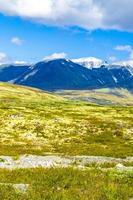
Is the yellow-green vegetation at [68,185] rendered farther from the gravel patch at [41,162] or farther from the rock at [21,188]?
the gravel patch at [41,162]

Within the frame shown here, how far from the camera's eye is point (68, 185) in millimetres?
22641

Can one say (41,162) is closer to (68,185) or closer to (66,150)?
(68,185)

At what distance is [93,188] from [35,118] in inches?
3138

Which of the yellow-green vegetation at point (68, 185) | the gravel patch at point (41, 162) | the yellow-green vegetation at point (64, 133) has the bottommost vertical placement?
the yellow-green vegetation at point (64, 133)

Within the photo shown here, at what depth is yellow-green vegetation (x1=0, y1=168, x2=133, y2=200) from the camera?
19141 mm

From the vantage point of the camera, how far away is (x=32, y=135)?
86.1 m

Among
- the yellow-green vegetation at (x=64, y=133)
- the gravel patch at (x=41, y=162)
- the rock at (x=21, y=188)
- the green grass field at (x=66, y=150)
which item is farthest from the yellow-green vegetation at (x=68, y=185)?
the yellow-green vegetation at (x=64, y=133)

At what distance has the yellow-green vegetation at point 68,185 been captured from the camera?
19.1 metres

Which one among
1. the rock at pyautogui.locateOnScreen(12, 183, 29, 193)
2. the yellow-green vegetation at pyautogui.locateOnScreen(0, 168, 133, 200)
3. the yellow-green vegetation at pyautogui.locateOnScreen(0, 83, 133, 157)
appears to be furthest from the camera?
the yellow-green vegetation at pyautogui.locateOnScreen(0, 83, 133, 157)

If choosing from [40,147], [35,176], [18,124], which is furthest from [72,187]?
[18,124]

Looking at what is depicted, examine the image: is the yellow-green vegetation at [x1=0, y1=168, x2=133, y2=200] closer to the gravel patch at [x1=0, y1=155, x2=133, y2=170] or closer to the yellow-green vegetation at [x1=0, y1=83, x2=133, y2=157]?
the gravel patch at [x1=0, y1=155, x2=133, y2=170]

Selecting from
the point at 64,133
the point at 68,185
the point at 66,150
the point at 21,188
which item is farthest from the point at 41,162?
the point at 64,133

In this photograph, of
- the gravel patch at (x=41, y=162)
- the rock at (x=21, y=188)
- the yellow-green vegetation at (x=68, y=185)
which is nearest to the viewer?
the yellow-green vegetation at (x=68, y=185)

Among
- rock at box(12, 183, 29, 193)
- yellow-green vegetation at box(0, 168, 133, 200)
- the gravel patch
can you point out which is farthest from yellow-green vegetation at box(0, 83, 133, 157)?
rock at box(12, 183, 29, 193)
